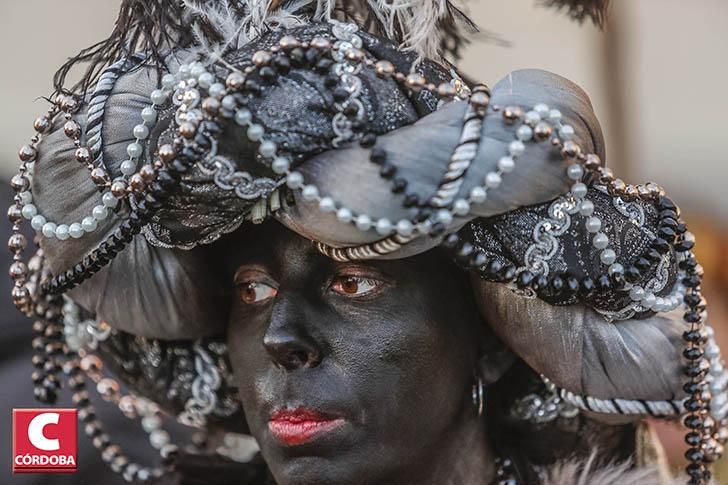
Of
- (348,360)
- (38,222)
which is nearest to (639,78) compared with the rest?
(348,360)

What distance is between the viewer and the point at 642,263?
4.70ft

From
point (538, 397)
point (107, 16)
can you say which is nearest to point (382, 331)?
point (538, 397)

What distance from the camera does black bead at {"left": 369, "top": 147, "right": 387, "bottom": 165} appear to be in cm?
130

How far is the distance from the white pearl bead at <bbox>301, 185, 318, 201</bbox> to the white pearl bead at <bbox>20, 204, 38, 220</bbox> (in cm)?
40

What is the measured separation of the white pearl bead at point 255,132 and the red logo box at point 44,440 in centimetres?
71

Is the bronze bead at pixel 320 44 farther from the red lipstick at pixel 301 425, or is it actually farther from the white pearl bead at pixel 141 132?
the red lipstick at pixel 301 425

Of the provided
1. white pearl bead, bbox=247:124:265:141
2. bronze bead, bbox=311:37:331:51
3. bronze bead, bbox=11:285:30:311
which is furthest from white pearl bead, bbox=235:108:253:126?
bronze bead, bbox=11:285:30:311

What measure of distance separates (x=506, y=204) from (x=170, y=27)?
482 millimetres

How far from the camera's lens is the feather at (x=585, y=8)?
1.67 m

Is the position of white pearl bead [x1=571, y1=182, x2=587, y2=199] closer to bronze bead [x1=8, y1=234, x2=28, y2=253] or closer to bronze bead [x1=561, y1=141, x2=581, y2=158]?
bronze bead [x1=561, y1=141, x2=581, y2=158]

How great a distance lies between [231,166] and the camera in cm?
134

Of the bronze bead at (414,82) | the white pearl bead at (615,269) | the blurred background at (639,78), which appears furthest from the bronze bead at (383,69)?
the blurred background at (639,78)

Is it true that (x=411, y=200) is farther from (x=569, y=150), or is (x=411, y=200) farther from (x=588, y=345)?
(x=588, y=345)

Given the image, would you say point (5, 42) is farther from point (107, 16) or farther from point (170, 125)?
point (170, 125)
